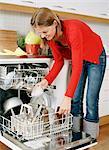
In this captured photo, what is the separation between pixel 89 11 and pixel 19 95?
1238mm

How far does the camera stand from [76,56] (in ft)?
4.47

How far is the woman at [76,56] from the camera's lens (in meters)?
1.37

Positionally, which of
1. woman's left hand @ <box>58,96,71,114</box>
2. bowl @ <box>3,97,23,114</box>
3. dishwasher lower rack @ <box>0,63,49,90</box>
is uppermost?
dishwasher lower rack @ <box>0,63,49,90</box>

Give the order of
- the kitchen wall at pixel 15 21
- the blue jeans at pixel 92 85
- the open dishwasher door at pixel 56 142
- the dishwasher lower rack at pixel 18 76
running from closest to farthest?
the open dishwasher door at pixel 56 142 < the dishwasher lower rack at pixel 18 76 < the blue jeans at pixel 92 85 < the kitchen wall at pixel 15 21

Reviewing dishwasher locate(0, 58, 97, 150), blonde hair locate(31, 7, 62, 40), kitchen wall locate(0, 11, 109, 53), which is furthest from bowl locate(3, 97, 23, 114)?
kitchen wall locate(0, 11, 109, 53)

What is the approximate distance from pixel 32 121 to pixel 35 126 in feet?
0.11

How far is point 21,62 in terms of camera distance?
5.17 feet

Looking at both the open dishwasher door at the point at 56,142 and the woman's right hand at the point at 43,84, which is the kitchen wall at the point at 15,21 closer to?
the woman's right hand at the point at 43,84

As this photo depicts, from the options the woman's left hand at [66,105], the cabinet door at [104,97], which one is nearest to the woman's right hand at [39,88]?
the woman's left hand at [66,105]

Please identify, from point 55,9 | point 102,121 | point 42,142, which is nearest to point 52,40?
point 42,142

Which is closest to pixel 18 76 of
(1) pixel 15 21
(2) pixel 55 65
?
(2) pixel 55 65

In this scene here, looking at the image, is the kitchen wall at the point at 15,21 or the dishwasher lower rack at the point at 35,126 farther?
the kitchen wall at the point at 15,21

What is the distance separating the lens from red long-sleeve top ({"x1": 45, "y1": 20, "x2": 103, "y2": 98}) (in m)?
1.36

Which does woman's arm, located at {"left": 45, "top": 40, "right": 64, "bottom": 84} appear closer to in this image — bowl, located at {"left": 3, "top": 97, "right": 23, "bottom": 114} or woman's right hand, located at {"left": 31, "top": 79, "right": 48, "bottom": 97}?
woman's right hand, located at {"left": 31, "top": 79, "right": 48, "bottom": 97}
